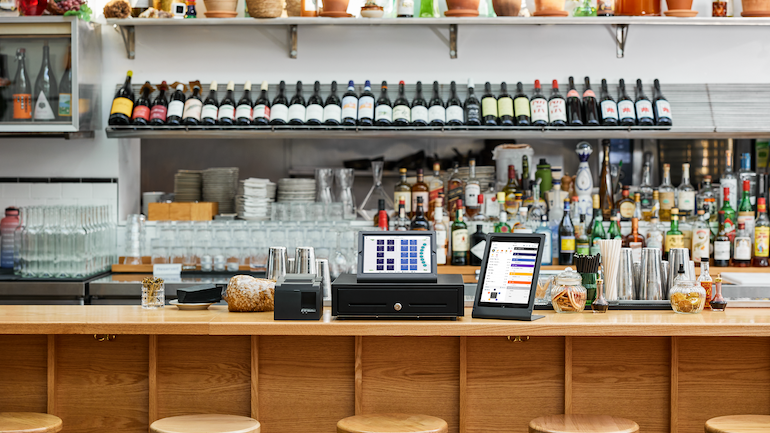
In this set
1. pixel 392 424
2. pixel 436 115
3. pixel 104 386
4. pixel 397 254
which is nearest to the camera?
pixel 392 424

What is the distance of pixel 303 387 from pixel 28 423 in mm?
812

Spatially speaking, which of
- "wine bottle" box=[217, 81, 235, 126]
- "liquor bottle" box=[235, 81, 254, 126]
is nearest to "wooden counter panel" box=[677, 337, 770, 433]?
"liquor bottle" box=[235, 81, 254, 126]

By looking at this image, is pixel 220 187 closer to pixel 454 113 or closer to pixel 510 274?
pixel 454 113

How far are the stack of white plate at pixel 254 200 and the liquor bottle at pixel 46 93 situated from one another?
110 centimetres

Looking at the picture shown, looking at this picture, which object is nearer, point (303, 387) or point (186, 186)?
point (303, 387)

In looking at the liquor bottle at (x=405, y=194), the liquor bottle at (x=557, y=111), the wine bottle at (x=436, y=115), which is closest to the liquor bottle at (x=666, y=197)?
the liquor bottle at (x=557, y=111)

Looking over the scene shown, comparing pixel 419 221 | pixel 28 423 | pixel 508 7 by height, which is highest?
pixel 508 7

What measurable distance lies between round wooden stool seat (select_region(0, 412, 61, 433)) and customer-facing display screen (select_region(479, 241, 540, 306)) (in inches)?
51.7

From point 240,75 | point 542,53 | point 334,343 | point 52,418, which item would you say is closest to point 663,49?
point 542,53

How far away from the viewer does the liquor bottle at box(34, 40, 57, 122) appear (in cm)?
419

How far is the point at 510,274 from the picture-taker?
7.97 ft

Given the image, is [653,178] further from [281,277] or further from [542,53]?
[281,277]

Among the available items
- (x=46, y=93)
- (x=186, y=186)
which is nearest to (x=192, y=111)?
(x=186, y=186)

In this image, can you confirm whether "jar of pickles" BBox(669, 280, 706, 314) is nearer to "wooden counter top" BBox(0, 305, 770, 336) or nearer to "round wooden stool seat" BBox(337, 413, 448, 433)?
"wooden counter top" BBox(0, 305, 770, 336)
